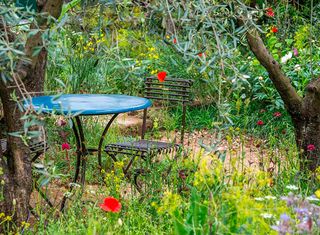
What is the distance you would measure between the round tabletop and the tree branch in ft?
2.76

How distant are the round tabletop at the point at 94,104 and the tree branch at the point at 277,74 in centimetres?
84

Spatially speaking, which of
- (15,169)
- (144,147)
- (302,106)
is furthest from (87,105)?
(302,106)

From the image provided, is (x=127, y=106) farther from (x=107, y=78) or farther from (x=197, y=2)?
(x=107, y=78)

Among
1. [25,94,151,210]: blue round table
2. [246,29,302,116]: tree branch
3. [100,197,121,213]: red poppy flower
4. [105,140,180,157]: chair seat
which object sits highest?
[246,29,302,116]: tree branch

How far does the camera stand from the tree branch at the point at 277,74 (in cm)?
489

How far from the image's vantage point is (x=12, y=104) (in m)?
3.96

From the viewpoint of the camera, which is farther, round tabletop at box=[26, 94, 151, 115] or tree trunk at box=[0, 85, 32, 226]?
round tabletop at box=[26, 94, 151, 115]

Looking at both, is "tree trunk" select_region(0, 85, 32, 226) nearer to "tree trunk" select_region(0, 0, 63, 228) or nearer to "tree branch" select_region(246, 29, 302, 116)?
"tree trunk" select_region(0, 0, 63, 228)

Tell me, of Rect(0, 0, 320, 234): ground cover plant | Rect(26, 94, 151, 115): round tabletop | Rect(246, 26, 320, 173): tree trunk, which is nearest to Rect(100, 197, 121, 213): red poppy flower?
Rect(0, 0, 320, 234): ground cover plant

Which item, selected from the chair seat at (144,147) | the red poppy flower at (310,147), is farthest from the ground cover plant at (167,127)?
the chair seat at (144,147)

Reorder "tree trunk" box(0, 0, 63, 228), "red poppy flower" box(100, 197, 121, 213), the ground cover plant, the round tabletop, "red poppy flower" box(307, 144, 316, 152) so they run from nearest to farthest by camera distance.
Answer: the ground cover plant < "red poppy flower" box(100, 197, 121, 213) < "tree trunk" box(0, 0, 63, 228) < the round tabletop < "red poppy flower" box(307, 144, 316, 152)

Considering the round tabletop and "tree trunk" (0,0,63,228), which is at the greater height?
the round tabletop

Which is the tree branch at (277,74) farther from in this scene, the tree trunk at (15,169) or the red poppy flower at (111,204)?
the red poppy flower at (111,204)

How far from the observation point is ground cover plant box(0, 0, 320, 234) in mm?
3039
